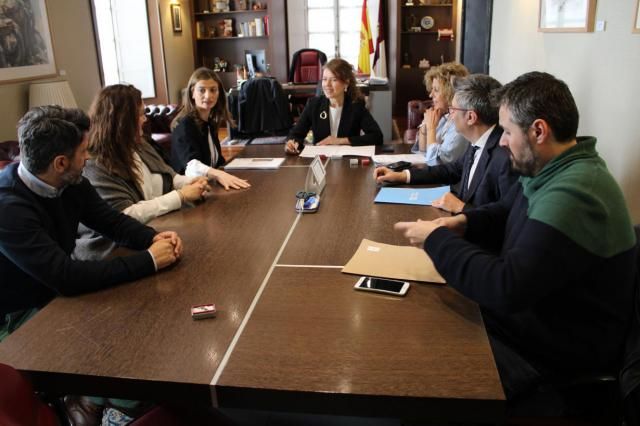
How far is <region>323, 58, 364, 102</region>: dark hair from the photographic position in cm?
345

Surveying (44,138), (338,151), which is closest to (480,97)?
(338,151)

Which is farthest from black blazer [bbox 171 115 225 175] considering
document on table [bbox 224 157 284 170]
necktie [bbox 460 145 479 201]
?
necktie [bbox 460 145 479 201]

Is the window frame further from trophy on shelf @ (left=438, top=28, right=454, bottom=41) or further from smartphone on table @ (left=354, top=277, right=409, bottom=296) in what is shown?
smartphone on table @ (left=354, top=277, right=409, bottom=296)

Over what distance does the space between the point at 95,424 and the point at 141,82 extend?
7092 mm

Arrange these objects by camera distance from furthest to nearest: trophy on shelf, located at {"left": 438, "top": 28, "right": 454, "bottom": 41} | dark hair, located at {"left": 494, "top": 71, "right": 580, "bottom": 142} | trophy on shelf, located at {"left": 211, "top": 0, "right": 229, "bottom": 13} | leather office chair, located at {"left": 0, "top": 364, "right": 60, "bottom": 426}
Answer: trophy on shelf, located at {"left": 211, "top": 0, "right": 229, "bottom": 13}, trophy on shelf, located at {"left": 438, "top": 28, "right": 454, "bottom": 41}, dark hair, located at {"left": 494, "top": 71, "right": 580, "bottom": 142}, leather office chair, located at {"left": 0, "top": 364, "right": 60, "bottom": 426}

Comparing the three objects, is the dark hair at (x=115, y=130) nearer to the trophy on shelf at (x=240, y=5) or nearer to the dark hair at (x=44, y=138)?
the dark hair at (x=44, y=138)

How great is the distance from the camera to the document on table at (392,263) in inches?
58.6

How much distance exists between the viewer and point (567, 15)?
2.75m

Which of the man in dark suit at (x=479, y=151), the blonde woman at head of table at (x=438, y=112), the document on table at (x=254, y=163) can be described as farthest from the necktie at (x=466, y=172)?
the document on table at (x=254, y=163)

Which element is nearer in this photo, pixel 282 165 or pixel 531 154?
pixel 531 154

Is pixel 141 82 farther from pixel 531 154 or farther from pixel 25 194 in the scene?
pixel 531 154

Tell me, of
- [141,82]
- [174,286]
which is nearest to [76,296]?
[174,286]

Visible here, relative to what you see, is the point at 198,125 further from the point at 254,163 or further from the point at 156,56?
the point at 156,56

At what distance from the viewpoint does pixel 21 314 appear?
65.6 inches
